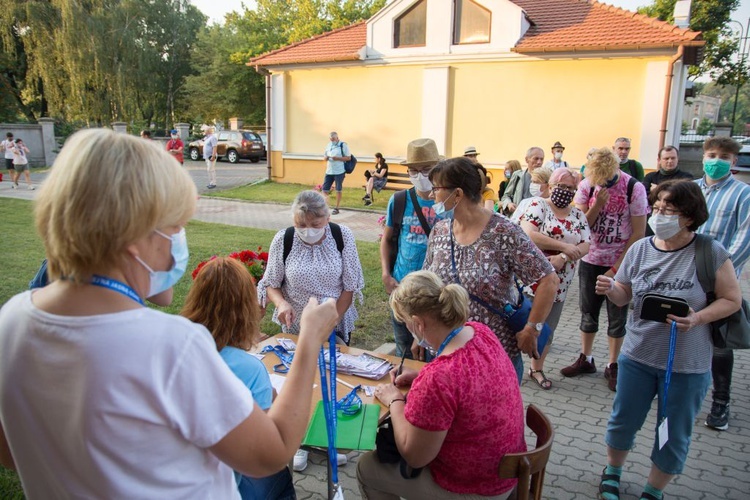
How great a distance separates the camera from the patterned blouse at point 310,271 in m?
3.71

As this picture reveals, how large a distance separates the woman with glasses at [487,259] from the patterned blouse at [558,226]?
1.30 m

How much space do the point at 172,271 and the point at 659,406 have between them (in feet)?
9.75

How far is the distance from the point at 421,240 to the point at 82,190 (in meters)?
3.21

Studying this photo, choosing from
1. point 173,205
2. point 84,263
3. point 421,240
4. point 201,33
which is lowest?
point 421,240

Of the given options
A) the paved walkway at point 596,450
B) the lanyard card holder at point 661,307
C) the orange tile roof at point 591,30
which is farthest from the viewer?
the orange tile roof at point 591,30

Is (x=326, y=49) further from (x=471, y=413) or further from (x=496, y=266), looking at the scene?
(x=471, y=413)

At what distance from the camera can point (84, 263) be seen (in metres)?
1.10

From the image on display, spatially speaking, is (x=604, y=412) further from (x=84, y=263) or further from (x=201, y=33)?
(x=201, y=33)

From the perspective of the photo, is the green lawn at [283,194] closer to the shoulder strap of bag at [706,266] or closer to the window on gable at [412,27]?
the window on gable at [412,27]

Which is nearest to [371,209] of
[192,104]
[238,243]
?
[238,243]

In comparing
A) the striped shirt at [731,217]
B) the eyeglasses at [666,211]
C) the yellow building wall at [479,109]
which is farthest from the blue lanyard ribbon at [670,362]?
the yellow building wall at [479,109]

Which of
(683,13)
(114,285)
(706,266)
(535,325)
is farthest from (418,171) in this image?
(683,13)

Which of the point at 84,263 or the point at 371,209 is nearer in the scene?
the point at 84,263

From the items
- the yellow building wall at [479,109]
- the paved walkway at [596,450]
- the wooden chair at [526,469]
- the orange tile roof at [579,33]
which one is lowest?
the paved walkway at [596,450]
